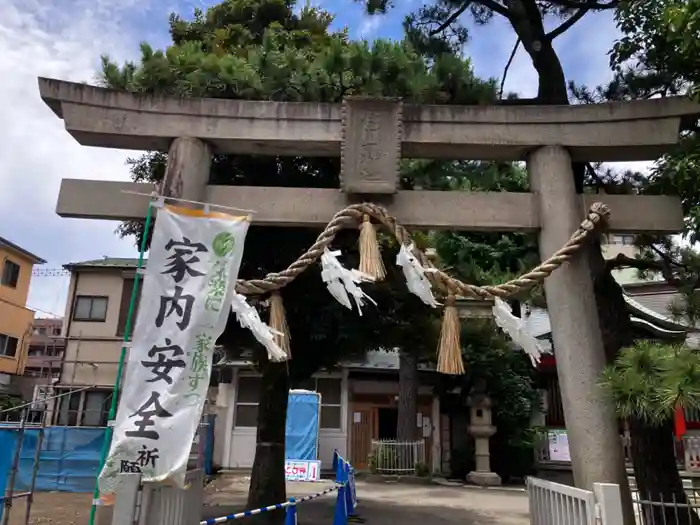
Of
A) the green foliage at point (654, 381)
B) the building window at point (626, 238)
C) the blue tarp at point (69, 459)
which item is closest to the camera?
the green foliage at point (654, 381)

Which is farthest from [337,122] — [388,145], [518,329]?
[518,329]

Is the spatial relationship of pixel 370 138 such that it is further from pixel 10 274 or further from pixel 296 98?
pixel 10 274

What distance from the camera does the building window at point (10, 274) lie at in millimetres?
23609

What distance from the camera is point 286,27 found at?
11539 millimetres

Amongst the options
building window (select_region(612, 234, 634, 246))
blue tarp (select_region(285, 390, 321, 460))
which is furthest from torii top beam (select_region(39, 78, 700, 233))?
blue tarp (select_region(285, 390, 321, 460))

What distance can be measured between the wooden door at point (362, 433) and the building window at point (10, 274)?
15816 millimetres

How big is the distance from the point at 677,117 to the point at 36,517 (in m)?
11.0

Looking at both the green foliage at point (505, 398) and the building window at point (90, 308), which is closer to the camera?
the green foliage at point (505, 398)

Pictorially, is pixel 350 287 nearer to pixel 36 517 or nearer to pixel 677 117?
pixel 677 117

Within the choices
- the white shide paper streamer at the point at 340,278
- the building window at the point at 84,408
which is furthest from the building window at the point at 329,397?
the white shide paper streamer at the point at 340,278

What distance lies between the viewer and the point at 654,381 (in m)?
3.96

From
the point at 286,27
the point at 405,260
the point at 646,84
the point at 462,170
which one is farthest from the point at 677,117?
the point at 286,27

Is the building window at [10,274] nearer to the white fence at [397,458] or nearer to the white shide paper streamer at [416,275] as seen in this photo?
the white fence at [397,458]

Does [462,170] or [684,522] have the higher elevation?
[462,170]
